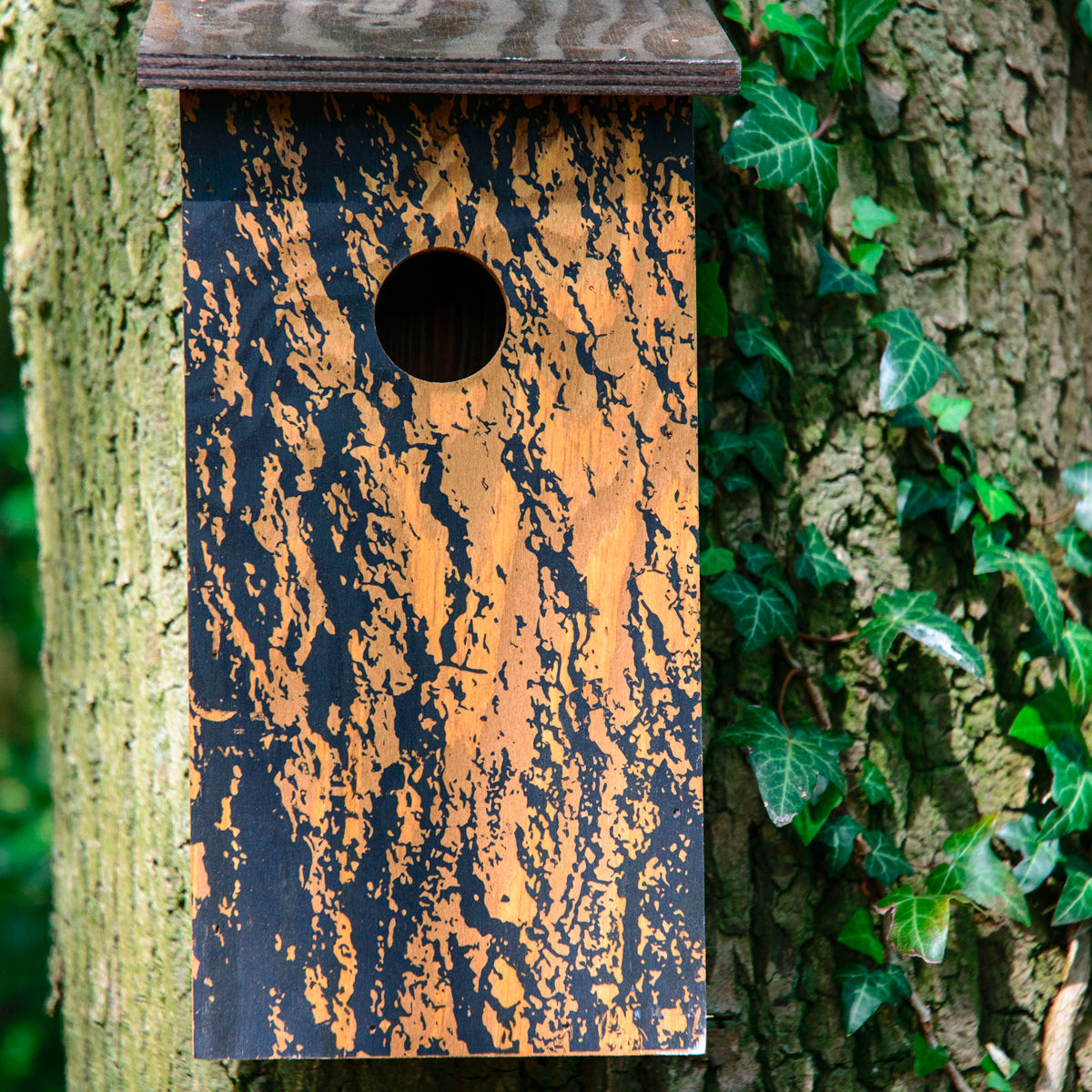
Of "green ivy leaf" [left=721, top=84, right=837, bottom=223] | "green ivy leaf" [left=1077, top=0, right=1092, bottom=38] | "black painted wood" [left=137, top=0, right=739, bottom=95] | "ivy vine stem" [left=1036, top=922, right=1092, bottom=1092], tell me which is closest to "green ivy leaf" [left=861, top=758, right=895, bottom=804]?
"ivy vine stem" [left=1036, top=922, right=1092, bottom=1092]

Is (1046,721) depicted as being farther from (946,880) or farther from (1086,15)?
(1086,15)

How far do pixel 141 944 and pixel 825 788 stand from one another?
988 mm

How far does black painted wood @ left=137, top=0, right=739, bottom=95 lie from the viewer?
972 mm

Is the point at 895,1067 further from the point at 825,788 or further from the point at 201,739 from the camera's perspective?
the point at 201,739

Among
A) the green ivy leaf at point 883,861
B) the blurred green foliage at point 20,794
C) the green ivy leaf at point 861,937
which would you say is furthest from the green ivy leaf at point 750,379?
the blurred green foliage at point 20,794

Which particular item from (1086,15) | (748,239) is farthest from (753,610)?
(1086,15)

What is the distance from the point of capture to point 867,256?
1363 mm

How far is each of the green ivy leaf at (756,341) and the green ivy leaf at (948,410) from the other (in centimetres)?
23

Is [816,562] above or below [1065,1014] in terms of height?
above

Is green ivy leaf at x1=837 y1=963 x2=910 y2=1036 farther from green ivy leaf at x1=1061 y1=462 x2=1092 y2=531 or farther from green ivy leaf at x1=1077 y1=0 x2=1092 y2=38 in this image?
green ivy leaf at x1=1077 y1=0 x2=1092 y2=38

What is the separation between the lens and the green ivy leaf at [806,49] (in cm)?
134

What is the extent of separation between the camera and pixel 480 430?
1.03 metres

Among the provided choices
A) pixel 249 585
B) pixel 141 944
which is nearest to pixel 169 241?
pixel 249 585

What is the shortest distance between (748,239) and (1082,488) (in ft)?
2.08
